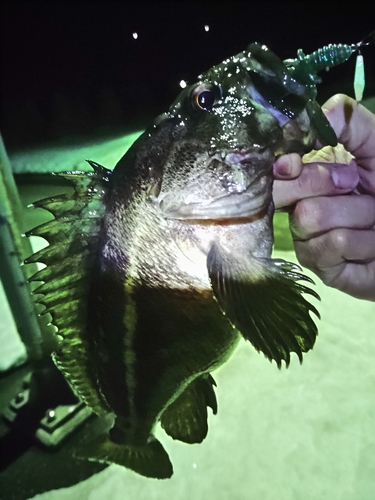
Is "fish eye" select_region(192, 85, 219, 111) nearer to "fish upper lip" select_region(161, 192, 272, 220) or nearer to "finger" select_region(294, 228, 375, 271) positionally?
"fish upper lip" select_region(161, 192, 272, 220)

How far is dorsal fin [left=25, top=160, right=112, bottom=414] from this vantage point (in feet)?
2.74

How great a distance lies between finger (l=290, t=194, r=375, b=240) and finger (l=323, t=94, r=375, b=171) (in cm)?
13

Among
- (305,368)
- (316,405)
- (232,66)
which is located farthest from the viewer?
(305,368)

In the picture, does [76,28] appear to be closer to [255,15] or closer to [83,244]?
[83,244]

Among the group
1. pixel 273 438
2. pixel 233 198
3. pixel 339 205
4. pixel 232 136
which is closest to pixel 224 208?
pixel 233 198

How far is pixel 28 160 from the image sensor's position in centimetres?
170

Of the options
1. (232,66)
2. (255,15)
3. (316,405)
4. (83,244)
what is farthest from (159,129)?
(255,15)

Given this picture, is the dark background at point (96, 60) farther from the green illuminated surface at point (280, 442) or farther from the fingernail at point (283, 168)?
the green illuminated surface at point (280, 442)

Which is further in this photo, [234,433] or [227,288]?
[234,433]

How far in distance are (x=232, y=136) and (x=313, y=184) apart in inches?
11.4

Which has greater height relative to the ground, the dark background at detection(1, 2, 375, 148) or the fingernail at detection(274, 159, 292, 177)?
the dark background at detection(1, 2, 375, 148)

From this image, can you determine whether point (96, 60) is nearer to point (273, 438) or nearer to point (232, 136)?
point (232, 136)

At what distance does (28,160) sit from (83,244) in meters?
1.03

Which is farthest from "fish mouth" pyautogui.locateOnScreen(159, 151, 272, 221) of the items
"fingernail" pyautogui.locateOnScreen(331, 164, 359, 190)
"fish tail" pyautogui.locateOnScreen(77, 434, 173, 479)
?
"fish tail" pyautogui.locateOnScreen(77, 434, 173, 479)
